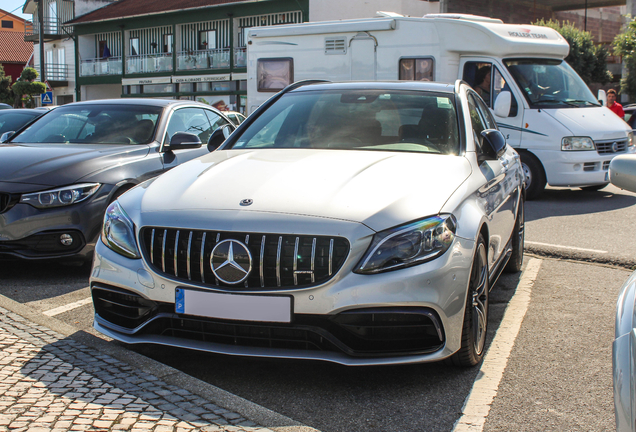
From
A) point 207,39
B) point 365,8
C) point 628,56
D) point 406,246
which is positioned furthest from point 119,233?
point 207,39

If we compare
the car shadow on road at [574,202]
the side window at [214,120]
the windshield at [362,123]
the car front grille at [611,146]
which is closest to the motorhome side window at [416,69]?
the car shadow on road at [574,202]

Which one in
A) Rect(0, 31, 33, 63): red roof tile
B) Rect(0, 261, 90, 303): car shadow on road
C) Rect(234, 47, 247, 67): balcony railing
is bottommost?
Rect(0, 261, 90, 303): car shadow on road

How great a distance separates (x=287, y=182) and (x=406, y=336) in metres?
1.00

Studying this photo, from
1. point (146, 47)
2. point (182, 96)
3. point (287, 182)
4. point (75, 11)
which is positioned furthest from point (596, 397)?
point (75, 11)

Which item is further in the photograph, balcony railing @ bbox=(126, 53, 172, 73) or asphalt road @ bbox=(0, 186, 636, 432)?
balcony railing @ bbox=(126, 53, 172, 73)

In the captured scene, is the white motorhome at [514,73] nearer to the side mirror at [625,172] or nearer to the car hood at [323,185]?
the car hood at [323,185]

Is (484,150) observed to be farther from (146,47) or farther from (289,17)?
(146,47)

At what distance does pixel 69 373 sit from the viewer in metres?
3.21

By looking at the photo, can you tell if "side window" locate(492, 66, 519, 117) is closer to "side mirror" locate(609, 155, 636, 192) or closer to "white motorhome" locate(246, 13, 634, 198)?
"white motorhome" locate(246, 13, 634, 198)

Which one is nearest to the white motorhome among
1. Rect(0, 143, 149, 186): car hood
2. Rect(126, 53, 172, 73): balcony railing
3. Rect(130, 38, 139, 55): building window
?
Rect(0, 143, 149, 186): car hood

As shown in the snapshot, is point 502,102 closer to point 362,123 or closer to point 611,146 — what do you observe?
point 611,146

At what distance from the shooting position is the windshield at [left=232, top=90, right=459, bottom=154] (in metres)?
4.39

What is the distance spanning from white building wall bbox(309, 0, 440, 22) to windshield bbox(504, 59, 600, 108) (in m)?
17.6

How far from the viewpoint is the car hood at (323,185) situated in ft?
10.5
